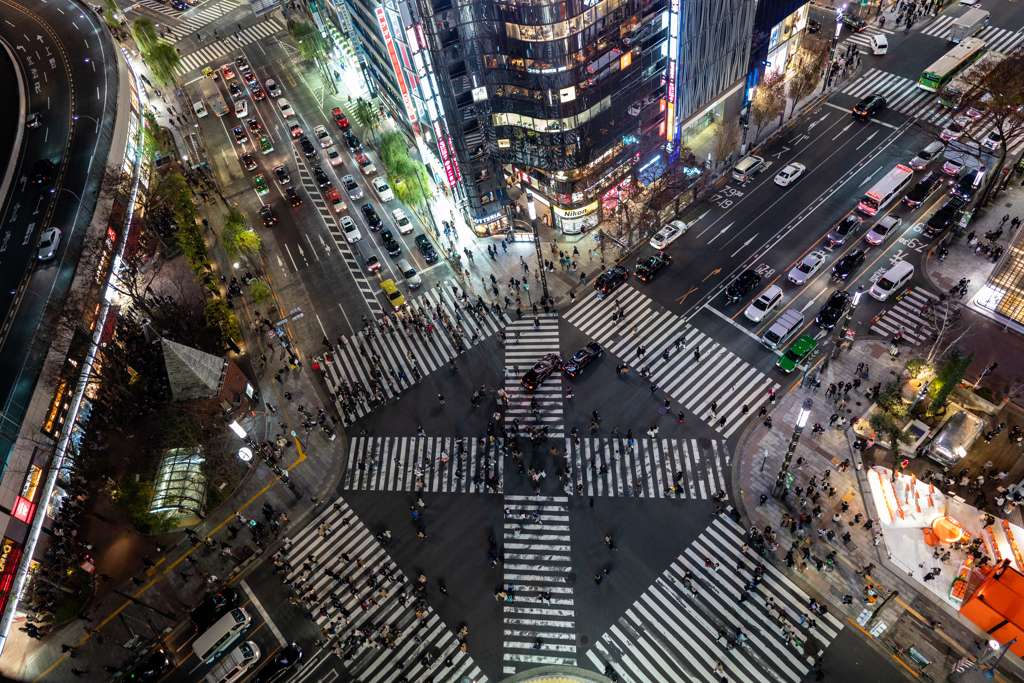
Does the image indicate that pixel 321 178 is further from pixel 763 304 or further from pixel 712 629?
pixel 712 629

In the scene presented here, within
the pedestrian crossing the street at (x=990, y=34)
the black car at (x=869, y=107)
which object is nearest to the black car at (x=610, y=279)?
the black car at (x=869, y=107)

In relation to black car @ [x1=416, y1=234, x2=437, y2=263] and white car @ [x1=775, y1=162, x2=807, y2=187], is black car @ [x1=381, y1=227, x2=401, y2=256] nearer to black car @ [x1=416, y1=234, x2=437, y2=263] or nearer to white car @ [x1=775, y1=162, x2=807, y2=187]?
black car @ [x1=416, y1=234, x2=437, y2=263]

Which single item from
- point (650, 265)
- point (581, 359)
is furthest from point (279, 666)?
point (650, 265)

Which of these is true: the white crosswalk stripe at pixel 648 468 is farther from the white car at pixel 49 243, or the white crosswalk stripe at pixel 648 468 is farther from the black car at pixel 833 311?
the white car at pixel 49 243

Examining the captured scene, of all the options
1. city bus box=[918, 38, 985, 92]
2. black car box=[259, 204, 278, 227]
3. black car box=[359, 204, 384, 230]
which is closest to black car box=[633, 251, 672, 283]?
black car box=[359, 204, 384, 230]

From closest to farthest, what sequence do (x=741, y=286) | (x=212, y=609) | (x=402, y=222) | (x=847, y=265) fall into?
(x=212, y=609) → (x=741, y=286) → (x=847, y=265) → (x=402, y=222)
